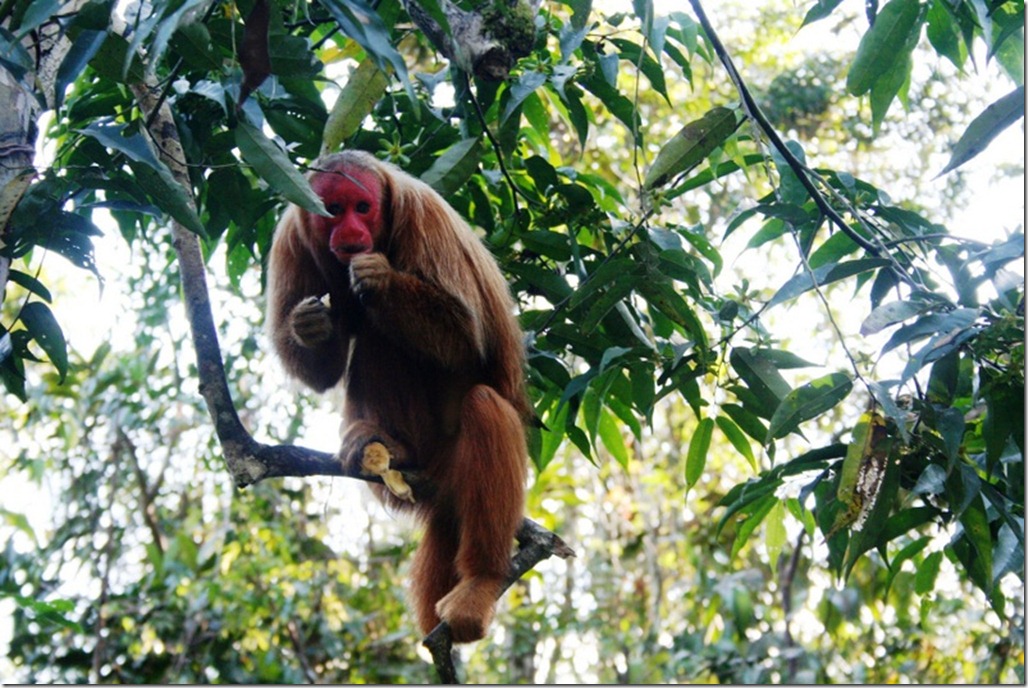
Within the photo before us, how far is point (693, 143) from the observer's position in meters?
3.10

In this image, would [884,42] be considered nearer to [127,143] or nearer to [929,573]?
[929,573]

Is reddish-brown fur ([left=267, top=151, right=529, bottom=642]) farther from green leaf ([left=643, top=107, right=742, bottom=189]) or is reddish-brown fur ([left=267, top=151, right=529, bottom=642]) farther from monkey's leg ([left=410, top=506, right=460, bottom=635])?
green leaf ([left=643, top=107, right=742, bottom=189])

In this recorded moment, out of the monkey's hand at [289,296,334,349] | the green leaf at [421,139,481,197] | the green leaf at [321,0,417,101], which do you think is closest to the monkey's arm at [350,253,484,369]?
the monkey's hand at [289,296,334,349]

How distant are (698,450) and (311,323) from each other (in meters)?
1.52

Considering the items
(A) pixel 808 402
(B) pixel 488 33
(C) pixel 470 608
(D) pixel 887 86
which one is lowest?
(C) pixel 470 608

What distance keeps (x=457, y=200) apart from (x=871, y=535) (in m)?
2.33

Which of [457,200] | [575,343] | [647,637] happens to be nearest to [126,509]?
[647,637]

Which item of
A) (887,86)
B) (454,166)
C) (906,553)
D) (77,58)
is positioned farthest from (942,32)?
(77,58)

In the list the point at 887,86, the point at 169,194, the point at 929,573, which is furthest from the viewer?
the point at 929,573

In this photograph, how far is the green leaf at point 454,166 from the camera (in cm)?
354

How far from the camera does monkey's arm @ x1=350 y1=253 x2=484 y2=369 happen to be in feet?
12.3

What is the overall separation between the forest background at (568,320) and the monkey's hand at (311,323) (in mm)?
461

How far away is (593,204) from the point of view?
3994 millimetres

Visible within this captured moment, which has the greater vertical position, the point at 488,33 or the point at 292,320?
the point at 488,33
